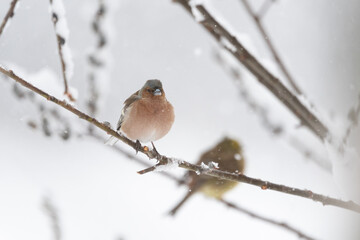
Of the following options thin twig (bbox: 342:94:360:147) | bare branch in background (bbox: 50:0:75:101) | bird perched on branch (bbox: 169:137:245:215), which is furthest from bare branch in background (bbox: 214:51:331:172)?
bare branch in background (bbox: 50:0:75:101)

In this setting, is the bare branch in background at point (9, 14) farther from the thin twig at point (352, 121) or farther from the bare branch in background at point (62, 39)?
the thin twig at point (352, 121)

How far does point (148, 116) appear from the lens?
194 cm

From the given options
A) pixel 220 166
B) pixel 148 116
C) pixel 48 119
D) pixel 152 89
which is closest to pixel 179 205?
pixel 220 166

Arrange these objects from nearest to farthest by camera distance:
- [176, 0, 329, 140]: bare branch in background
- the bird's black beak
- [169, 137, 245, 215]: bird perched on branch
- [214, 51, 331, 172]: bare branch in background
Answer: [176, 0, 329, 140]: bare branch in background, [169, 137, 245, 215]: bird perched on branch, the bird's black beak, [214, 51, 331, 172]: bare branch in background

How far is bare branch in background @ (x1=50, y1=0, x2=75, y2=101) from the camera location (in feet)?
4.41

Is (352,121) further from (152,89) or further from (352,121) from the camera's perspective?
(152,89)

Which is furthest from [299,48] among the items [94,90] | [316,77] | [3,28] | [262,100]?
[3,28]

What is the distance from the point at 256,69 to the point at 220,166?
46 cm

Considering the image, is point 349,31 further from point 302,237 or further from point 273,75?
point 302,237

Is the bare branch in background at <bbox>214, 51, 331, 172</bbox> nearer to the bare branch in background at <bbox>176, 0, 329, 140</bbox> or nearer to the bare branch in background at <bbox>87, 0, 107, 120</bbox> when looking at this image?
the bare branch in background at <bbox>176, 0, 329, 140</bbox>

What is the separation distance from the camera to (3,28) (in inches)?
49.3

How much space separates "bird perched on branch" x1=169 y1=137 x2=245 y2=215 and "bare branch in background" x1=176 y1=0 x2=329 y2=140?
0.32 m

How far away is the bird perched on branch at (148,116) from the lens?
1.92 m

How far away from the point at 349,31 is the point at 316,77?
1275mm
